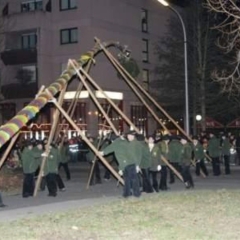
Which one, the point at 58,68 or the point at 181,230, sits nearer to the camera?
the point at 181,230

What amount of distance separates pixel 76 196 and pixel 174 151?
4.66 metres

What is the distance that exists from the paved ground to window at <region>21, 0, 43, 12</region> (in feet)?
97.7

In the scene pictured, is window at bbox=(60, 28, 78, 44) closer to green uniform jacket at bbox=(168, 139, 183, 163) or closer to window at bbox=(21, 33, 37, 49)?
window at bbox=(21, 33, 37, 49)

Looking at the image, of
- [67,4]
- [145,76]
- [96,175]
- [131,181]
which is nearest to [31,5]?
[67,4]

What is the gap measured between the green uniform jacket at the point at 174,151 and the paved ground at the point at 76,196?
93 cm

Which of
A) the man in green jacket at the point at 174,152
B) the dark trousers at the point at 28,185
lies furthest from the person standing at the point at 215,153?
the dark trousers at the point at 28,185

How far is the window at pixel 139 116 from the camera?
55.5 m

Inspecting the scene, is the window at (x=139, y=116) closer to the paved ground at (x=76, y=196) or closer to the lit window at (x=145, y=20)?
the lit window at (x=145, y=20)

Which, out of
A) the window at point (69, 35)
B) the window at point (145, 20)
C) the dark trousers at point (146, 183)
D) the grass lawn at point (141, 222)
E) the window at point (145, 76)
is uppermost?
the window at point (145, 20)

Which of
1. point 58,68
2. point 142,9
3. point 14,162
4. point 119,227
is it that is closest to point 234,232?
point 119,227

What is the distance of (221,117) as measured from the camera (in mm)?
48938

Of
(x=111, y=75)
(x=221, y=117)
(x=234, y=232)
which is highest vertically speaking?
(x=111, y=75)

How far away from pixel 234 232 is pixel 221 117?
39048 mm

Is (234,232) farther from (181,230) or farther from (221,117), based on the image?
(221,117)
